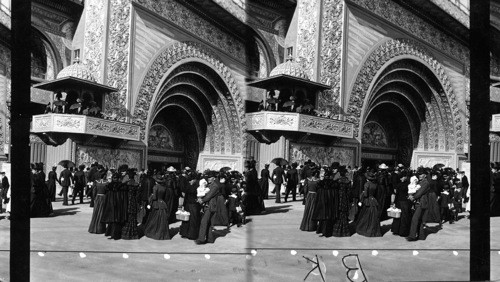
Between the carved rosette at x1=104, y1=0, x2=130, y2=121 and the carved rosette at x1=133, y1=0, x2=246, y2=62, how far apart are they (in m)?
1.01

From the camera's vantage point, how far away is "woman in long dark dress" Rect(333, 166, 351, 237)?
5.25 m

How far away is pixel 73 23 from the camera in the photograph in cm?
955

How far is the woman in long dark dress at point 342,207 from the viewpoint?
5254mm

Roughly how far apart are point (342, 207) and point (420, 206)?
2099 millimetres

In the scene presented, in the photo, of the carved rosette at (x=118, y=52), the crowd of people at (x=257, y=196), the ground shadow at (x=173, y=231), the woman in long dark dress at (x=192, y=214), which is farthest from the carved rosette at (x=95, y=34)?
the ground shadow at (x=173, y=231)

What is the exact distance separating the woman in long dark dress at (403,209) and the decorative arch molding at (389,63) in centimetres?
94

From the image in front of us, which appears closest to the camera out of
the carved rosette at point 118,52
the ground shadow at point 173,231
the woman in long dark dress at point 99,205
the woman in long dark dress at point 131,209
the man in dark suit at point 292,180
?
the man in dark suit at point 292,180

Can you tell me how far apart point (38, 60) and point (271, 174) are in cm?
546

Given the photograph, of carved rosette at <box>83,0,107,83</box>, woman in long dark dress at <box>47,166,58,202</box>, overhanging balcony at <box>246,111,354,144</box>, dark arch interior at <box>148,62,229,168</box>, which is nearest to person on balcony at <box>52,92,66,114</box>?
woman in long dark dress at <box>47,166,58,202</box>

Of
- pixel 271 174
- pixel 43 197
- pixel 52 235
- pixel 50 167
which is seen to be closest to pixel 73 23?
pixel 43 197

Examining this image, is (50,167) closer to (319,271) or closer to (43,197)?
(43,197)

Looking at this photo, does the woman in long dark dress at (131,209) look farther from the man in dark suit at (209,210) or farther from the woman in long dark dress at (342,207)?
the woman in long dark dress at (342,207)

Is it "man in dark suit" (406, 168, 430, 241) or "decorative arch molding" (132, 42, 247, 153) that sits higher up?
"decorative arch molding" (132, 42, 247, 153)

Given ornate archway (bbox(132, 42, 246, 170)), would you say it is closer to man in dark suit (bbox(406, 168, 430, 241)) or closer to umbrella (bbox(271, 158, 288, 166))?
umbrella (bbox(271, 158, 288, 166))
